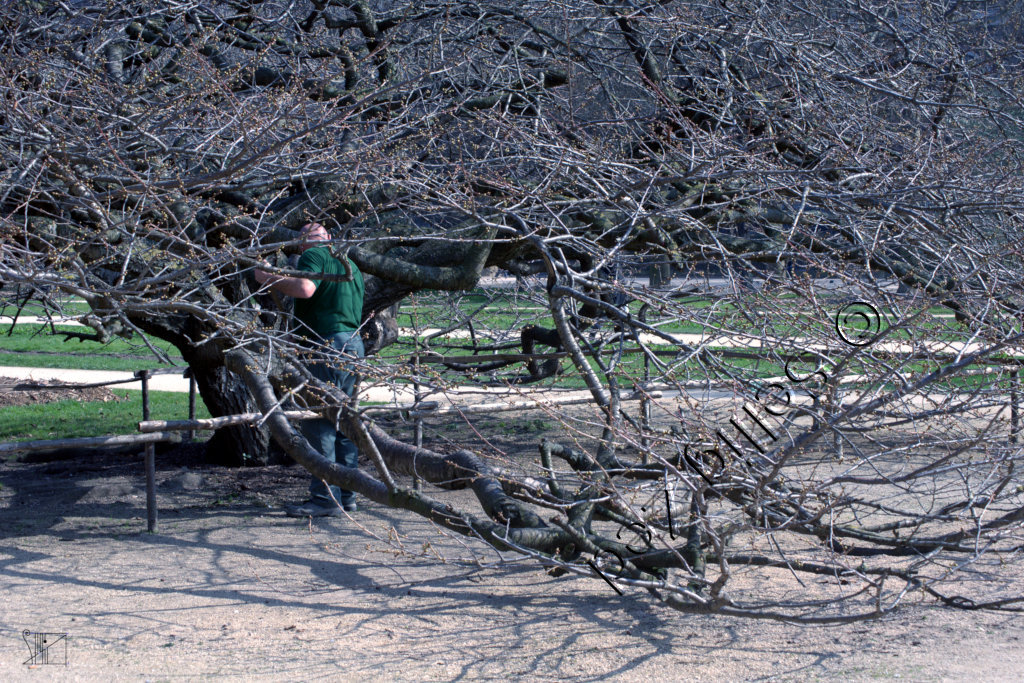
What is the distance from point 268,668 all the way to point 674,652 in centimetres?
164

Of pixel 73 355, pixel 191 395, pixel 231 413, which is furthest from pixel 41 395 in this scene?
pixel 231 413

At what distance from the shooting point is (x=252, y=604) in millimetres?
4328

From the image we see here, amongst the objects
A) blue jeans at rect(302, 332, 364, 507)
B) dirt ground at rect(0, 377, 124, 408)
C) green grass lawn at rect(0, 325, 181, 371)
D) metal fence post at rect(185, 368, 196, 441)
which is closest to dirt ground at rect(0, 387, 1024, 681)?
blue jeans at rect(302, 332, 364, 507)

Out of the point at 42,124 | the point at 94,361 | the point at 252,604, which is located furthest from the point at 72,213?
the point at 94,361

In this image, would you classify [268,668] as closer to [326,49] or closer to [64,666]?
[64,666]

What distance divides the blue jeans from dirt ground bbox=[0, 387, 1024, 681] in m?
0.23

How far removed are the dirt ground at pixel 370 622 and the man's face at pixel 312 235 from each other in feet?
4.82

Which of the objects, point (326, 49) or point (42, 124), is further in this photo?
point (326, 49)

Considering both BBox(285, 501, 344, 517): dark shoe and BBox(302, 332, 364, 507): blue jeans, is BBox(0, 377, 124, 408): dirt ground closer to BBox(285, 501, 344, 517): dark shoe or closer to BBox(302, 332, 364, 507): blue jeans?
BBox(285, 501, 344, 517): dark shoe

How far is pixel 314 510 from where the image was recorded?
589cm

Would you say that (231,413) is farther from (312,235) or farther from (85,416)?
(85,416)

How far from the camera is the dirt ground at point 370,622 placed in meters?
3.56

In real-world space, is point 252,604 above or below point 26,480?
above

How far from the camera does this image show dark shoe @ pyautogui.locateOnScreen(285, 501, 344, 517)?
590 cm
